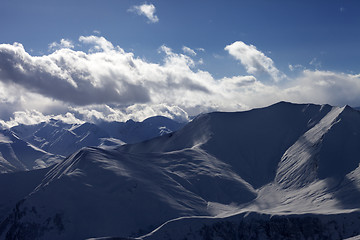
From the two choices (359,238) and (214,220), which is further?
(214,220)

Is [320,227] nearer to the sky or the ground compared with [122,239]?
nearer to the ground

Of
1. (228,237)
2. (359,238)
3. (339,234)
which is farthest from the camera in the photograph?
(228,237)

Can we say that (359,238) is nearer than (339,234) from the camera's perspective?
Yes

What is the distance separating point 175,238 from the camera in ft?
586

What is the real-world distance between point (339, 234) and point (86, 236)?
121127 mm

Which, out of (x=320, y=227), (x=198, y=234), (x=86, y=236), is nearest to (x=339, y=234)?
(x=320, y=227)

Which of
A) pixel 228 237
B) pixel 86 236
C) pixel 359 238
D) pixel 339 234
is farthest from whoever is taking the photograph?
pixel 86 236

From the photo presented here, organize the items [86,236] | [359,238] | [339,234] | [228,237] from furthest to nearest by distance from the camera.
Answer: [86,236] → [228,237] → [339,234] → [359,238]

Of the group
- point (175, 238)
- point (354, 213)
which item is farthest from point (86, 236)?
point (354, 213)

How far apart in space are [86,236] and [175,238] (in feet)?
164

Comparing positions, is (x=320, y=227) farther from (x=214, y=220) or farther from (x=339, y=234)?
(x=214, y=220)

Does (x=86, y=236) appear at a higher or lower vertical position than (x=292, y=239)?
higher

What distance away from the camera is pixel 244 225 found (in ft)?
618

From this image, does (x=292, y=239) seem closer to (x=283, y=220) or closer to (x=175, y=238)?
(x=283, y=220)
